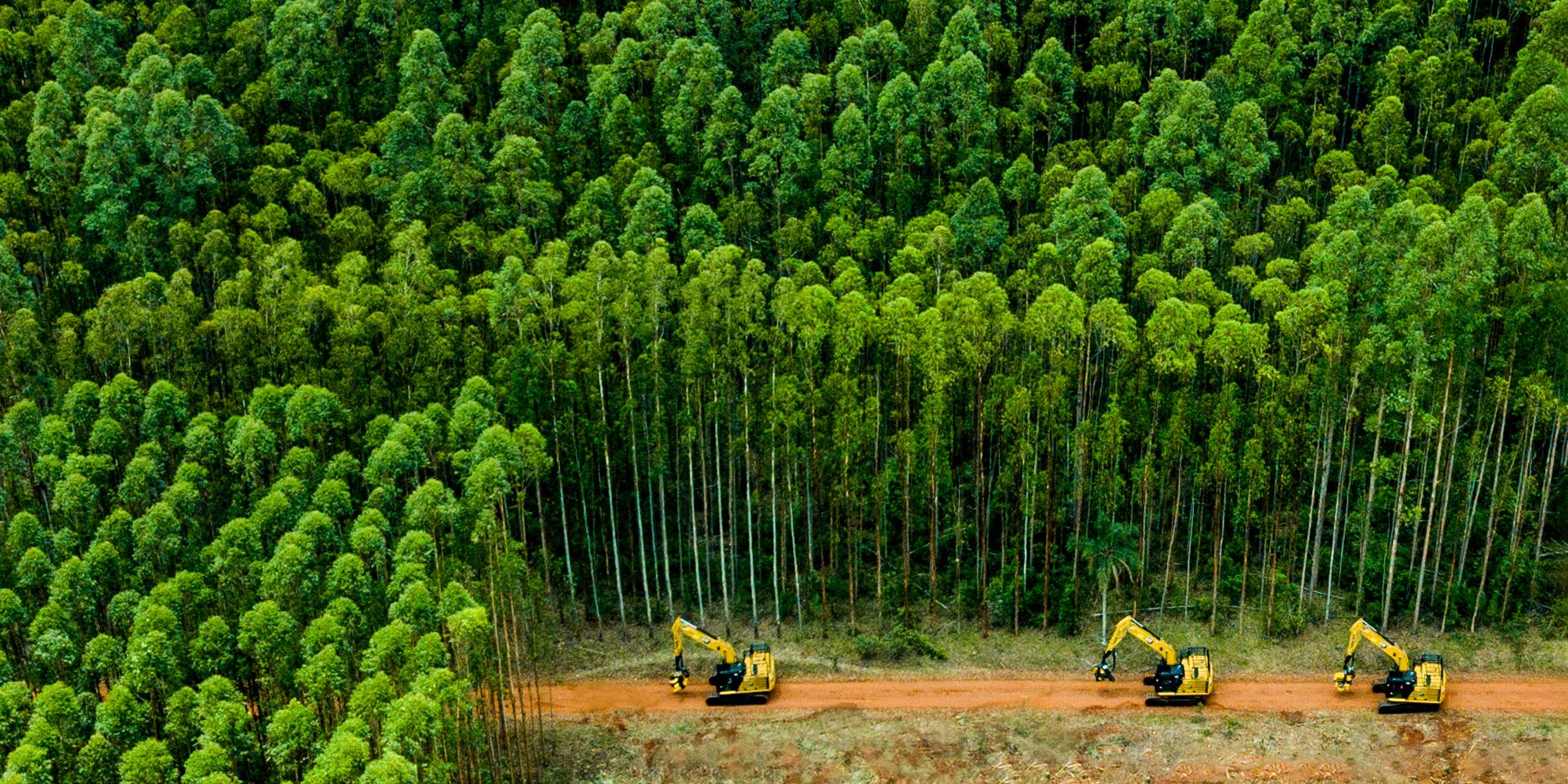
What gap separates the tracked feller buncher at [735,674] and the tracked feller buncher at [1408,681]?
23073mm

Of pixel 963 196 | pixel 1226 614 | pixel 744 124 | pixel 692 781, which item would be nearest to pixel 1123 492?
pixel 1226 614

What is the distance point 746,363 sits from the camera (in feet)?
220

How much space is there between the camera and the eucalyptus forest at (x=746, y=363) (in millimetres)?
55969

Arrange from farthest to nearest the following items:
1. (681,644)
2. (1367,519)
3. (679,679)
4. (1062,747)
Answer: (1367,519) → (681,644) → (679,679) → (1062,747)

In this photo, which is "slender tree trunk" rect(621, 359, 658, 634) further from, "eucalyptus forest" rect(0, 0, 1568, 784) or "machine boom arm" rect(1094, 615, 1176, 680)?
"machine boom arm" rect(1094, 615, 1176, 680)

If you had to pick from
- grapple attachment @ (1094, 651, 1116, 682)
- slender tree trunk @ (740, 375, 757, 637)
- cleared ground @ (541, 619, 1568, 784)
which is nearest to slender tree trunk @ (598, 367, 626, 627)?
cleared ground @ (541, 619, 1568, 784)

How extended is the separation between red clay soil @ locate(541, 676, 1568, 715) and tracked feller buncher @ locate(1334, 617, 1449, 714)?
0.92 meters

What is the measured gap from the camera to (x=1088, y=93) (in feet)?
307

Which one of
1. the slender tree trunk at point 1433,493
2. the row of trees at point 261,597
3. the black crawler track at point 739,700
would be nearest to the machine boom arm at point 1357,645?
the slender tree trunk at point 1433,493

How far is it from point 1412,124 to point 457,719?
64572 mm

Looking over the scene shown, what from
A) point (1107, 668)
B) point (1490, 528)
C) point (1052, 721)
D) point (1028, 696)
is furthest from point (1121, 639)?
point (1490, 528)

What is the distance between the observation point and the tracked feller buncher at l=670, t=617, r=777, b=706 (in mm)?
63062

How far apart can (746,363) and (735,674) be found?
519 inches

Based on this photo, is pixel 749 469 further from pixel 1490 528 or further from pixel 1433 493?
pixel 1490 528
